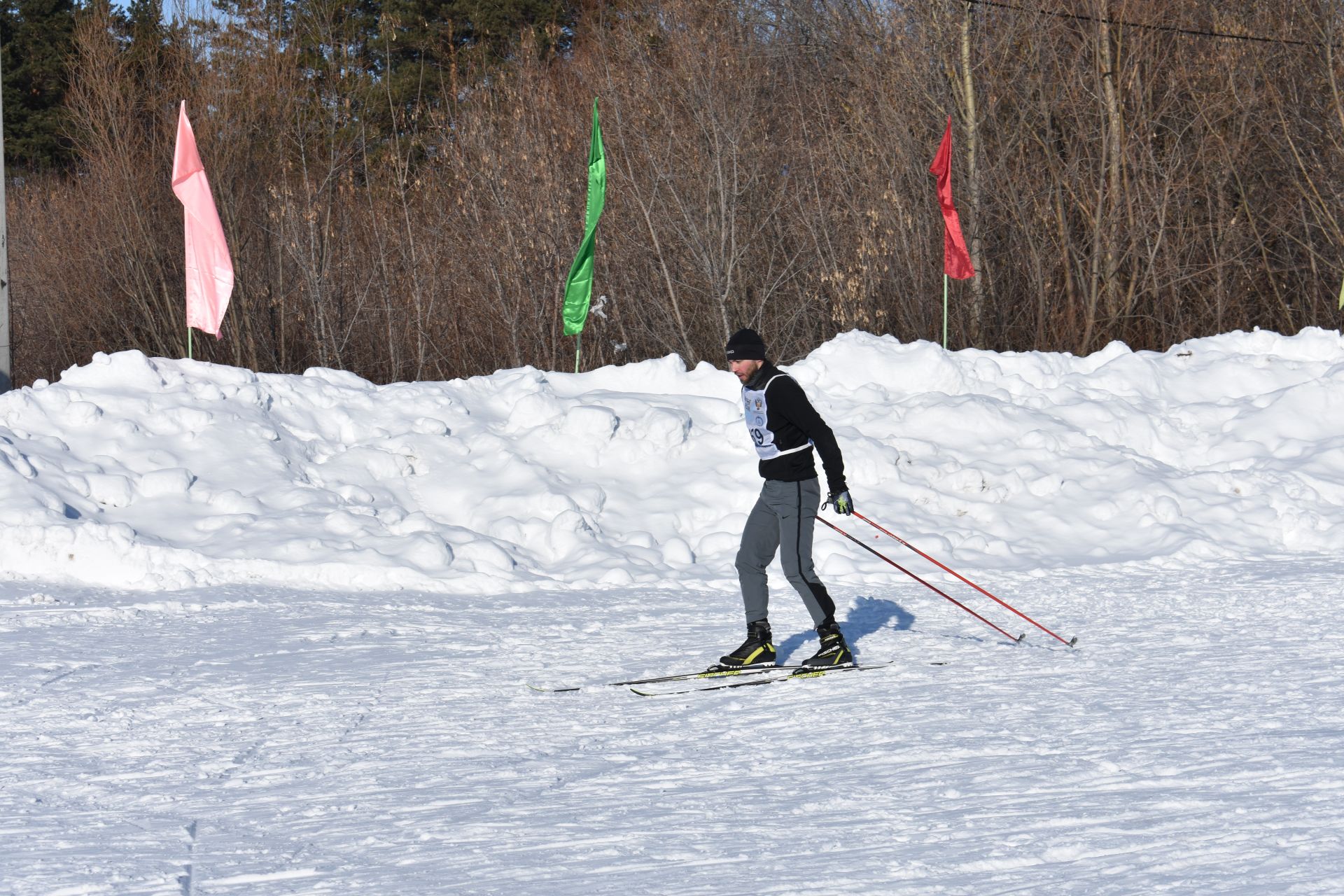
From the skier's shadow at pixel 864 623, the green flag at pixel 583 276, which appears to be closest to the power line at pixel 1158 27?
the green flag at pixel 583 276

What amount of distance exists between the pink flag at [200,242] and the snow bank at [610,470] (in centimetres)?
124

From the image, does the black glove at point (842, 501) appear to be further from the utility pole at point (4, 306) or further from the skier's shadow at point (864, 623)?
the utility pole at point (4, 306)

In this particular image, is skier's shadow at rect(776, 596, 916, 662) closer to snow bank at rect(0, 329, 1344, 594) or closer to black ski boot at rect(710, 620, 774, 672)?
black ski boot at rect(710, 620, 774, 672)

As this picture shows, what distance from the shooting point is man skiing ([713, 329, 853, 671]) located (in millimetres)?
6742

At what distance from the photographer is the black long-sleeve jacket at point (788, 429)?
6.68 metres

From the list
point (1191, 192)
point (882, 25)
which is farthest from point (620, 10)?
point (1191, 192)

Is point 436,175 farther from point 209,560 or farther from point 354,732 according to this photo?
point 354,732

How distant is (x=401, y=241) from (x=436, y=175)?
2.65 meters

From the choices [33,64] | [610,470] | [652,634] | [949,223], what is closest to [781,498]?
[652,634]

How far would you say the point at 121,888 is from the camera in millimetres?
3879

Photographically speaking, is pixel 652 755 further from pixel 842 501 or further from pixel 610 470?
pixel 610 470

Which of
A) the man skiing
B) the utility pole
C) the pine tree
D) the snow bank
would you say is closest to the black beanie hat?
the man skiing

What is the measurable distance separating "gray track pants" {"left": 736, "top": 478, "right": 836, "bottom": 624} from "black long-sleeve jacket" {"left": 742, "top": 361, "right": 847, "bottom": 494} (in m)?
0.08

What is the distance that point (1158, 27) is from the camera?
21.9 m
